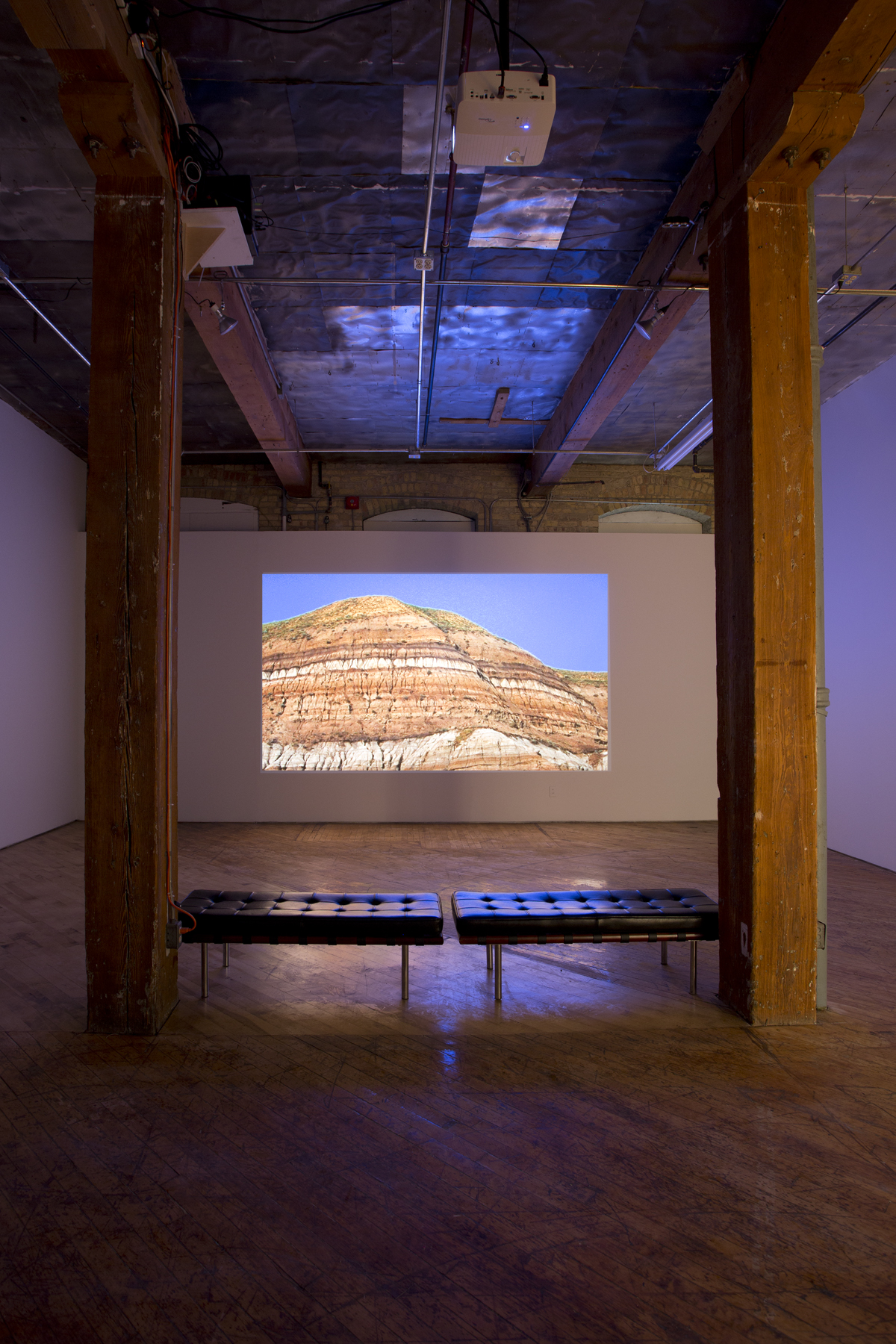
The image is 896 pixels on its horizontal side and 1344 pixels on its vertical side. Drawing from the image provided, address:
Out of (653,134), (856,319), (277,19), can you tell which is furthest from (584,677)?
(277,19)

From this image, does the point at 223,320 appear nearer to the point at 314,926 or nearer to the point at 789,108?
the point at 789,108

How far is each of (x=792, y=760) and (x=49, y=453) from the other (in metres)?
7.37

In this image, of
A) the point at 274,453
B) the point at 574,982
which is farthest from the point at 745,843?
the point at 274,453

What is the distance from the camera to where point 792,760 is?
3041mm

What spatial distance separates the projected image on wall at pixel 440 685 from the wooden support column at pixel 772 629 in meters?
5.85

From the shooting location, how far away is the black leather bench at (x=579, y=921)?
312 cm

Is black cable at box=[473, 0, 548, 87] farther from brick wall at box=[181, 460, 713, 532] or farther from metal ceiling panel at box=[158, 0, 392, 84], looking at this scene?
brick wall at box=[181, 460, 713, 532]

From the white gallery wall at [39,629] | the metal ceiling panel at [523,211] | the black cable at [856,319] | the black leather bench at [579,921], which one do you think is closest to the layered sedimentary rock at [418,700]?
the white gallery wall at [39,629]

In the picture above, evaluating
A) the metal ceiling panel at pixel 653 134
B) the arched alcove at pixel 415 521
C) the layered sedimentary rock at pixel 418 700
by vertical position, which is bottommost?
the layered sedimentary rock at pixel 418 700

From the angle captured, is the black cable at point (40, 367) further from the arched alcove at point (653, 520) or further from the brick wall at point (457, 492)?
the arched alcove at point (653, 520)

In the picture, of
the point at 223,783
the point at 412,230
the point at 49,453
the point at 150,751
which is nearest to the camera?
the point at 150,751

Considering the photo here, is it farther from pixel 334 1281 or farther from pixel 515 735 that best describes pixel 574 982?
pixel 515 735

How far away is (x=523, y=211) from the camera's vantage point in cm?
450

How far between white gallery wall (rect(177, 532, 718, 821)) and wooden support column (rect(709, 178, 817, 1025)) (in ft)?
16.4
